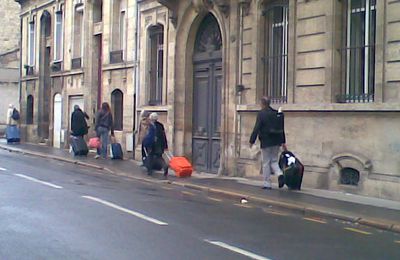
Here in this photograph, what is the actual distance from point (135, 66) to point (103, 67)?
8.53 feet

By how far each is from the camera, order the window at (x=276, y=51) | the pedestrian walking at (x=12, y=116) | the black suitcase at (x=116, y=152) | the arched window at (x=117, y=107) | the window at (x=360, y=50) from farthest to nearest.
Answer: the pedestrian walking at (x=12, y=116) → the arched window at (x=117, y=107) → the black suitcase at (x=116, y=152) → the window at (x=276, y=51) → the window at (x=360, y=50)

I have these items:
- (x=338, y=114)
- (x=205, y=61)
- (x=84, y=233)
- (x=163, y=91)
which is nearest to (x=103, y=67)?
(x=163, y=91)

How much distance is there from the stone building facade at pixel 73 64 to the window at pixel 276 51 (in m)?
7.74

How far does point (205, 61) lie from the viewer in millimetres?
20016

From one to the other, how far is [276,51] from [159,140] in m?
3.82

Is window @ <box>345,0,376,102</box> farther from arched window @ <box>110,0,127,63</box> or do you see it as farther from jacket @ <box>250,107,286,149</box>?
arched window @ <box>110,0,127,63</box>

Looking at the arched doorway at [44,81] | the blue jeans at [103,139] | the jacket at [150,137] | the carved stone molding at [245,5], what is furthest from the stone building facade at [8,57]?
the carved stone molding at [245,5]

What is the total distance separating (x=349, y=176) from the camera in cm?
1452

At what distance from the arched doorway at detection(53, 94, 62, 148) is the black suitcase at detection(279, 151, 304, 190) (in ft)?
58.3

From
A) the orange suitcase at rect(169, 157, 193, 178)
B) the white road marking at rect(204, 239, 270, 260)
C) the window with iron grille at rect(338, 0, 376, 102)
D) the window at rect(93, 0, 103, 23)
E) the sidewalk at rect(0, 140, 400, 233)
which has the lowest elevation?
the white road marking at rect(204, 239, 270, 260)

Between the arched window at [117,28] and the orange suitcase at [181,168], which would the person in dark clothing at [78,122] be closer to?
the arched window at [117,28]

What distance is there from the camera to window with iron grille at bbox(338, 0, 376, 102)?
1418 cm

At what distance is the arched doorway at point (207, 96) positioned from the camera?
19.3m

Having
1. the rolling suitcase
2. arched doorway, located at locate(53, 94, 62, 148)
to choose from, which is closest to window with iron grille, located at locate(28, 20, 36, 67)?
the rolling suitcase
